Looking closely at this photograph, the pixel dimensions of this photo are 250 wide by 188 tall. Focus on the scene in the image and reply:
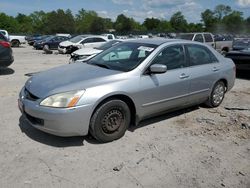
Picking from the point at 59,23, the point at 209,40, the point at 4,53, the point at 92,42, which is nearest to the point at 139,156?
the point at 4,53

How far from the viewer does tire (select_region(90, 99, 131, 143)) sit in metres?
3.96

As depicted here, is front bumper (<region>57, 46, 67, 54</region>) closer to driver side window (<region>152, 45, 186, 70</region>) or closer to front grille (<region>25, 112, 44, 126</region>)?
driver side window (<region>152, 45, 186, 70</region>)

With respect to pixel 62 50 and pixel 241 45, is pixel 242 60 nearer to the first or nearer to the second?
pixel 241 45

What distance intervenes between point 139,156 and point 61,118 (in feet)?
3.92

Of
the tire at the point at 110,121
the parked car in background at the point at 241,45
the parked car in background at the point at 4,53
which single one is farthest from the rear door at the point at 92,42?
the tire at the point at 110,121

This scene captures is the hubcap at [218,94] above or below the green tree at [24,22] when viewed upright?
below

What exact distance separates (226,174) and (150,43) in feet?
8.57

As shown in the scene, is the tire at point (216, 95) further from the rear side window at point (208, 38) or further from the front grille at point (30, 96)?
the rear side window at point (208, 38)

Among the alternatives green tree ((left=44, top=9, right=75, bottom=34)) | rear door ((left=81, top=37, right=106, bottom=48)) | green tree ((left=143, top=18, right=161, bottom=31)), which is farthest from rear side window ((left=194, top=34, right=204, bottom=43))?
green tree ((left=143, top=18, right=161, bottom=31))

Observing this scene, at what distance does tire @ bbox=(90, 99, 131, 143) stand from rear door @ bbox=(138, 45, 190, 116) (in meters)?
0.37

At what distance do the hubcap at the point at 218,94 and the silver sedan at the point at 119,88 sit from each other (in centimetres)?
26

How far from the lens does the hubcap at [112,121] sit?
13.4ft

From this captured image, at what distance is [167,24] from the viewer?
105562mm

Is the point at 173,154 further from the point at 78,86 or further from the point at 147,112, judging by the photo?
the point at 78,86
